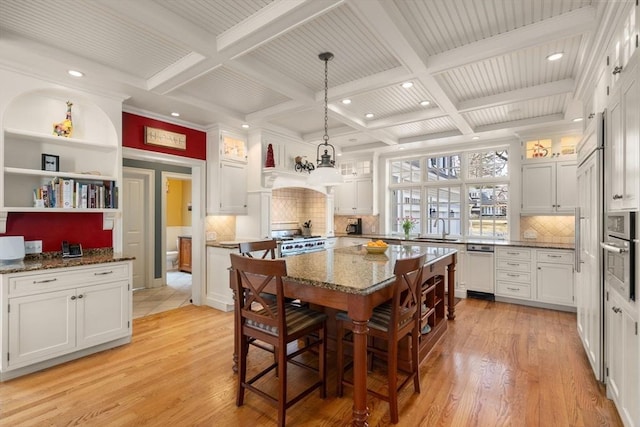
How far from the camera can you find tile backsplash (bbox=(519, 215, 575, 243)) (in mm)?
4774

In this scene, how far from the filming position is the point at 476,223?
5641mm

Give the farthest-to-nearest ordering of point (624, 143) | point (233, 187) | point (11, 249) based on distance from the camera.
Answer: point (233, 187), point (11, 249), point (624, 143)

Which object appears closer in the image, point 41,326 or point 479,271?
point 41,326

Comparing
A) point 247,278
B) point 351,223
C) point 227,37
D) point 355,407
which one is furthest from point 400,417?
point 351,223

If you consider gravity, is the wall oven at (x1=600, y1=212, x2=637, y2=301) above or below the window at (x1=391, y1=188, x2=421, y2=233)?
below

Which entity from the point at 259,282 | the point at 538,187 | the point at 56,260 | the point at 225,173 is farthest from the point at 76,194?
the point at 538,187

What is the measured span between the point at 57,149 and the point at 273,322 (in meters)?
2.83

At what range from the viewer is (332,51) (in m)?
2.71

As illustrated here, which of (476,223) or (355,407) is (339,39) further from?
(476,223)

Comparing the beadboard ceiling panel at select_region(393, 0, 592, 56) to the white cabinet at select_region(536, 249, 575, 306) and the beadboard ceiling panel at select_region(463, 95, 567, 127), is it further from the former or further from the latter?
the white cabinet at select_region(536, 249, 575, 306)

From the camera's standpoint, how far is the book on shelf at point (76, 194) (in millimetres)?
2918

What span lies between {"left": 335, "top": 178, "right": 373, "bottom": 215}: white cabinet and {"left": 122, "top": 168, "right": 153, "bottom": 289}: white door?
359 centimetres

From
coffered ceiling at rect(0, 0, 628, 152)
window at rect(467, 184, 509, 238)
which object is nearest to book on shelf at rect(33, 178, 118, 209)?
coffered ceiling at rect(0, 0, 628, 152)

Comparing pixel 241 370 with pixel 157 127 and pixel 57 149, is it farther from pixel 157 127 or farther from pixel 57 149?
pixel 157 127
